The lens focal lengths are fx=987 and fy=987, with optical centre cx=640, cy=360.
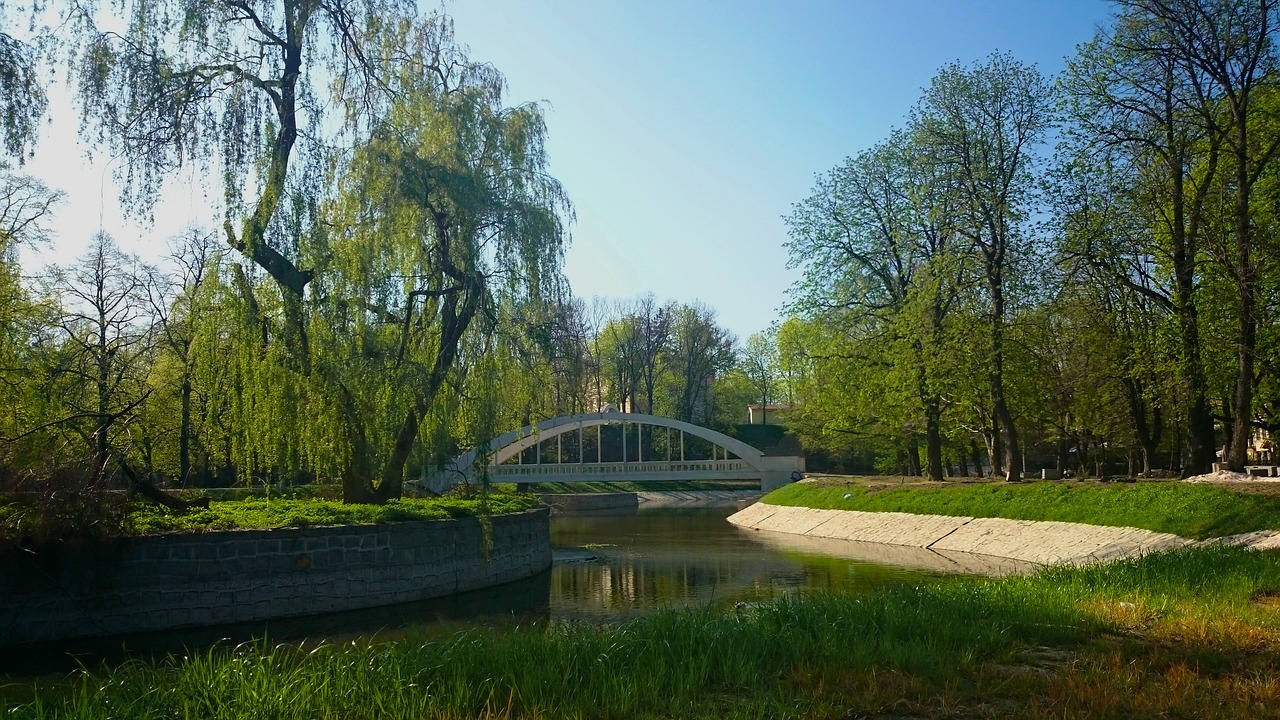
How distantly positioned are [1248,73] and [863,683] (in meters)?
20.8

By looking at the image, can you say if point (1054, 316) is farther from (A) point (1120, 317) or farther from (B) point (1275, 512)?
(B) point (1275, 512)

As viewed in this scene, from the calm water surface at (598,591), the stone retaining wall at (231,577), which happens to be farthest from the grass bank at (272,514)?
the calm water surface at (598,591)

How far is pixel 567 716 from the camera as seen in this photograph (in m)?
5.43

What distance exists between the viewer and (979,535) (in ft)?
79.7

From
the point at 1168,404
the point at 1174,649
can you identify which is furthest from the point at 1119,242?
the point at 1174,649

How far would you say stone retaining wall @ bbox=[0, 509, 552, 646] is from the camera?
12789mm

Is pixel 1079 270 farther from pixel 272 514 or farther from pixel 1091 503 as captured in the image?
pixel 272 514

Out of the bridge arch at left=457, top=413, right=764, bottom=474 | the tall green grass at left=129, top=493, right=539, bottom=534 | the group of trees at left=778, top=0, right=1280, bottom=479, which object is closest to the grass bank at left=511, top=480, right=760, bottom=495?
the bridge arch at left=457, top=413, right=764, bottom=474

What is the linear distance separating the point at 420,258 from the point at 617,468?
3864cm

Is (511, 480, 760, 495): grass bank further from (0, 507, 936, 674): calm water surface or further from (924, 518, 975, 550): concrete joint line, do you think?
(924, 518, 975, 550): concrete joint line

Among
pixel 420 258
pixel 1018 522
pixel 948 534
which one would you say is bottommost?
pixel 948 534

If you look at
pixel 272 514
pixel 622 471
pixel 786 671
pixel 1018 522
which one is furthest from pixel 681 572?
pixel 622 471

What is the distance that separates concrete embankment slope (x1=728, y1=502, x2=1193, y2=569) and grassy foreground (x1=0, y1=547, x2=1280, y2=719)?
6534 mm

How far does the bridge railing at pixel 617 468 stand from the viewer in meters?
53.1
